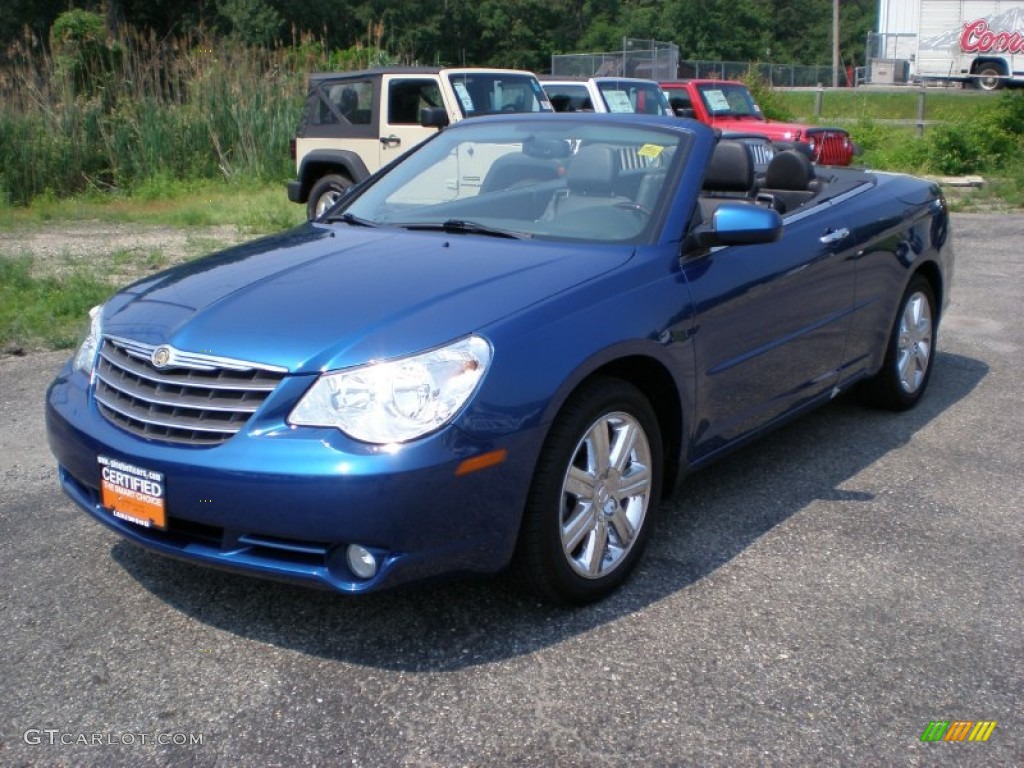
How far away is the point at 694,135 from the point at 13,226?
10.9 m

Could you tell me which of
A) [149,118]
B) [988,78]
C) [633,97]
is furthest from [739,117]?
[988,78]

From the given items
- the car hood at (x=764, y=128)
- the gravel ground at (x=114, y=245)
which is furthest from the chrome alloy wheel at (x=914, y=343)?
the car hood at (x=764, y=128)

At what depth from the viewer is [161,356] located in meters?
3.53

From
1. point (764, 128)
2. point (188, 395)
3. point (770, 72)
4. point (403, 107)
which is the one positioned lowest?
point (188, 395)

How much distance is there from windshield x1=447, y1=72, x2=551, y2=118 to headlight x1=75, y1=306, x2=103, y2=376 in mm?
8510

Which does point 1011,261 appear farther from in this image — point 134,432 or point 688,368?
point 134,432

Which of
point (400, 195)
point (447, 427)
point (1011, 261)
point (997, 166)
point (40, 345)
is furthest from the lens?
point (997, 166)

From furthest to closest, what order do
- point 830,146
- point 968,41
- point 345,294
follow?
1. point 968,41
2. point 830,146
3. point 345,294

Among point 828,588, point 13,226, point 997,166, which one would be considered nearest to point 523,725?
point 828,588

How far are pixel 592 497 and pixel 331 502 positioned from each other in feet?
3.02

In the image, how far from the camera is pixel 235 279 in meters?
4.00

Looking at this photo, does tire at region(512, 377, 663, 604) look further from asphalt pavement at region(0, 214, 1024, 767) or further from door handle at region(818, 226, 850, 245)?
door handle at region(818, 226, 850, 245)

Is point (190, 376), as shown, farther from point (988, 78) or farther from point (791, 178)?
point (988, 78)

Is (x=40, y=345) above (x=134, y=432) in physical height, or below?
below
